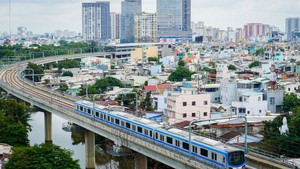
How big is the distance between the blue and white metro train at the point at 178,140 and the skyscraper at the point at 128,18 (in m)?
105

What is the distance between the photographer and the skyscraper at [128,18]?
127812mm

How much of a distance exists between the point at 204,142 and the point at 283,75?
3071 cm

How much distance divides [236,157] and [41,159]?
21.6 feet

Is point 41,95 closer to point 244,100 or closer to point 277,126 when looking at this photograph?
point 244,100

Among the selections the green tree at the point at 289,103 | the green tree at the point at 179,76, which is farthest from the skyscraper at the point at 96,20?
the green tree at the point at 289,103

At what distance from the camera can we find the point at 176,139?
602 inches

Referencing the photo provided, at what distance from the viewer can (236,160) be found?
13.0 m

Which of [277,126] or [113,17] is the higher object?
[113,17]

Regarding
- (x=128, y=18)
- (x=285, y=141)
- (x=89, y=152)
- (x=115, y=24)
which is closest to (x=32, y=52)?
(x=89, y=152)

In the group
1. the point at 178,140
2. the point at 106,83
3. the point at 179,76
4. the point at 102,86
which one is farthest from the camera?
the point at 179,76

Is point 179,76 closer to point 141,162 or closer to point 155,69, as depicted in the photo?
point 155,69

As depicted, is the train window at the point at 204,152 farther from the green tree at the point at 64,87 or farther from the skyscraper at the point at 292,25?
the skyscraper at the point at 292,25

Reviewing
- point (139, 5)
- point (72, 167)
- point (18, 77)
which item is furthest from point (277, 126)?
point (139, 5)

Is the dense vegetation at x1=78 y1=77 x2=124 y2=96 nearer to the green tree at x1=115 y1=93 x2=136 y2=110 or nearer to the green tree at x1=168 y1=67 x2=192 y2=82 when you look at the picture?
the green tree at x1=168 y1=67 x2=192 y2=82
